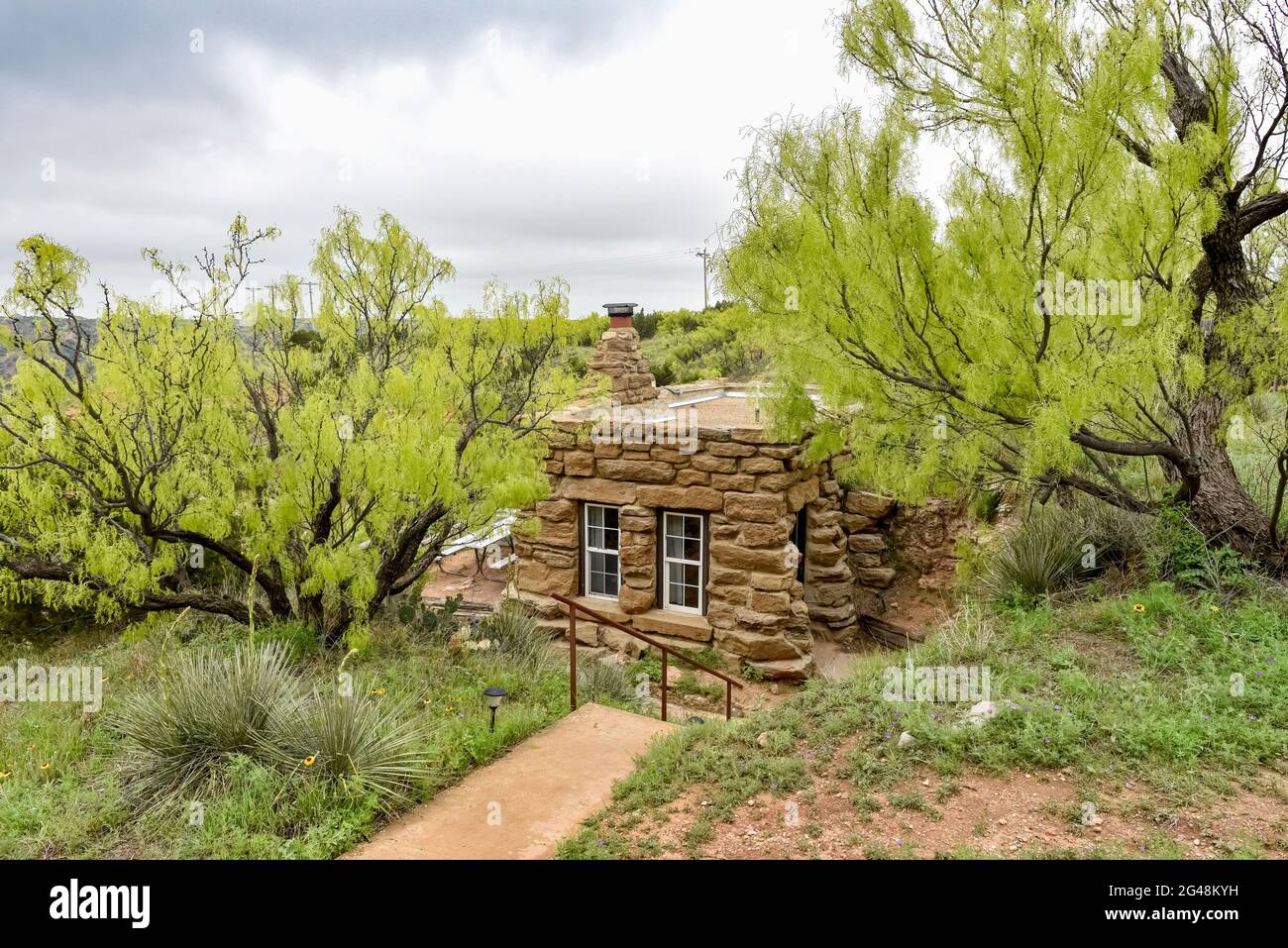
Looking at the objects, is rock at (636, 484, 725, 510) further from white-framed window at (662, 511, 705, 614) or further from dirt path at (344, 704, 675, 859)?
dirt path at (344, 704, 675, 859)

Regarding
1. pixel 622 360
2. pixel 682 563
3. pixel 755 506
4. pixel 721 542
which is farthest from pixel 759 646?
pixel 622 360

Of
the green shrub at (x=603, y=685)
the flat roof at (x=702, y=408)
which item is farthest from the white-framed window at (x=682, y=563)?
the green shrub at (x=603, y=685)

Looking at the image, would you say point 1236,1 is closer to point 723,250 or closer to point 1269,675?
point 723,250

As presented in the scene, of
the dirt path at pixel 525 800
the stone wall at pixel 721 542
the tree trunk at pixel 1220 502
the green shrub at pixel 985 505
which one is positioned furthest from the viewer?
the green shrub at pixel 985 505

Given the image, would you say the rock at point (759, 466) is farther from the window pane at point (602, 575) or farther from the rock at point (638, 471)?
the window pane at point (602, 575)

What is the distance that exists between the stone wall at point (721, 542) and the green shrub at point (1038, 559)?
2662 mm

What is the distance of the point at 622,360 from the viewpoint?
43.8ft

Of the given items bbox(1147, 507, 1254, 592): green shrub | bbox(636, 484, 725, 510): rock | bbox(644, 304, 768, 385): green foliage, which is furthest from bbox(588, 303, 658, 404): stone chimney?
bbox(644, 304, 768, 385): green foliage

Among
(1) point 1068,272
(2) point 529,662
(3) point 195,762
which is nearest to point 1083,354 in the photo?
(1) point 1068,272

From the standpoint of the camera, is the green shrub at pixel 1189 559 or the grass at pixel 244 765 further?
the green shrub at pixel 1189 559

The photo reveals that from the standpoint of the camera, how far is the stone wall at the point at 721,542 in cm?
1060

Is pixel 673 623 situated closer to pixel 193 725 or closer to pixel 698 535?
pixel 698 535

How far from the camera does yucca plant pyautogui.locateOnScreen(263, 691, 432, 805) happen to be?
5.34 m

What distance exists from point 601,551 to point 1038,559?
585 centimetres
